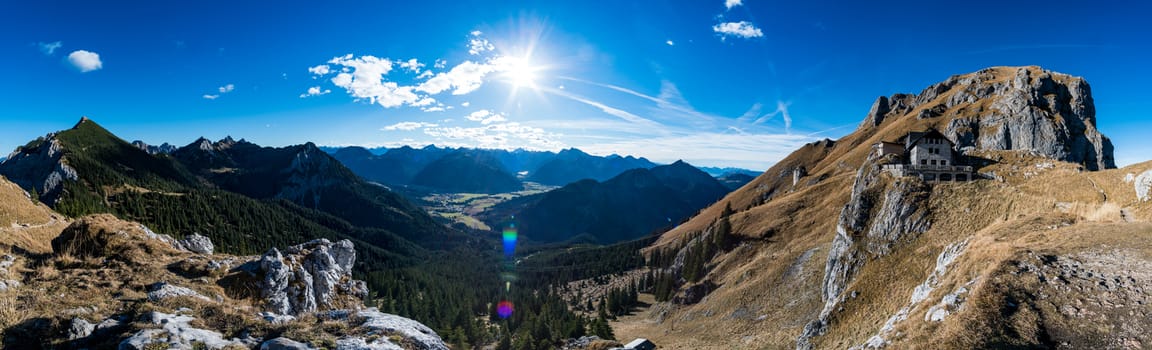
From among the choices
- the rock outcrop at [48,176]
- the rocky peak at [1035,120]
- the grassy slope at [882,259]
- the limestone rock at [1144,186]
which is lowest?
the grassy slope at [882,259]

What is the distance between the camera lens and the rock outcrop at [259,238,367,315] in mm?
24438

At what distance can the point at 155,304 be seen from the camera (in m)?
15.2

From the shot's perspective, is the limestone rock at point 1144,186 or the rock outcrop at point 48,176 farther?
the rock outcrop at point 48,176

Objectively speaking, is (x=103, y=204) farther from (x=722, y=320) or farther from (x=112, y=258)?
(x=722, y=320)

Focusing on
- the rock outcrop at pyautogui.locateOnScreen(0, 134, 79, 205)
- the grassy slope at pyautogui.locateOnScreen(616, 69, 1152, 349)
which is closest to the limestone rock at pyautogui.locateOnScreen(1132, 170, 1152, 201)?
the grassy slope at pyautogui.locateOnScreen(616, 69, 1152, 349)

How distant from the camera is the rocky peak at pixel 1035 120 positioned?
121 metres

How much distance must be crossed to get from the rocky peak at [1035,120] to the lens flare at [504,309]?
128811mm

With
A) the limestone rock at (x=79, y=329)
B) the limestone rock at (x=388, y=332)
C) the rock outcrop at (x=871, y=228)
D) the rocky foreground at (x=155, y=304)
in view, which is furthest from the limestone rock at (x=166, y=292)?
the rock outcrop at (x=871, y=228)

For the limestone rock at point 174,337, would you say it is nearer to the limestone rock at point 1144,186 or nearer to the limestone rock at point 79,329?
the limestone rock at point 79,329

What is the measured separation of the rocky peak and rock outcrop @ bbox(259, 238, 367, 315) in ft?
459

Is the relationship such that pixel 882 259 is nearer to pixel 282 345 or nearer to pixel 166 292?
pixel 282 345

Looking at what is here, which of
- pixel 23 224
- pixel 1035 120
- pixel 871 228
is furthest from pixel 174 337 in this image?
pixel 1035 120

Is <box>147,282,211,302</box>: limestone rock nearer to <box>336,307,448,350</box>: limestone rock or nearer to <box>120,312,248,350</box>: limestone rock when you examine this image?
<box>120,312,248,350</box>: limestone rock

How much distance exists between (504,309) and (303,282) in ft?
349
